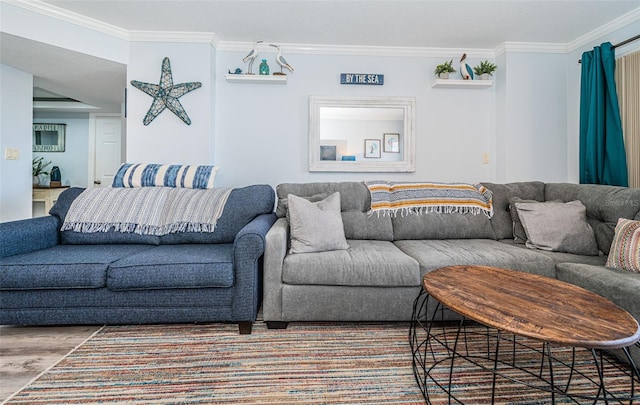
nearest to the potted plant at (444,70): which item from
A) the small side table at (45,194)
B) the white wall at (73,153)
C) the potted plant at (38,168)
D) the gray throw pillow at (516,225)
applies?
the gray throw pillow at (516,225)

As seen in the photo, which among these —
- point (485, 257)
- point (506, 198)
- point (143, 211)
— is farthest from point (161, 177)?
point (506, 198)

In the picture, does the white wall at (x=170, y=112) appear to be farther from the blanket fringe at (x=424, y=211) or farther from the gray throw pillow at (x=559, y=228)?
the gray throw pillow at (x=559, y=228)

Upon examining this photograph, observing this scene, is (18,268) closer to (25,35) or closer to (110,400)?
(110,400)

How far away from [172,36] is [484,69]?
3123 mm

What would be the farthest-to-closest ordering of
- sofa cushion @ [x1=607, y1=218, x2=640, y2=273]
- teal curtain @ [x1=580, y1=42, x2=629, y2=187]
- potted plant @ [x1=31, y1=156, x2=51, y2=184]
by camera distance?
potted plant @ [x1=31, y1=156, x2=51, y2=184] → teal curtain @ [x1=580, y1=42, x2=629, y2=187] → sofa cushion @ [x1=607, y1=218, x2=640, y2=273]

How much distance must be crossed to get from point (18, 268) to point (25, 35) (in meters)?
2.04

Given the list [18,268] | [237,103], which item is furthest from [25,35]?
[18,268]

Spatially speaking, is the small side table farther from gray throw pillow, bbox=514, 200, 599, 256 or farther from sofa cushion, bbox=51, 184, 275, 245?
gray throw pillow, bbox=514, 200, 599, 256

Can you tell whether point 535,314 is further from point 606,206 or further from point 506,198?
point 506,198

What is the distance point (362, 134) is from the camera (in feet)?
10.9

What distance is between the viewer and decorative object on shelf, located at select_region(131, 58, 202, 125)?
3078 mm

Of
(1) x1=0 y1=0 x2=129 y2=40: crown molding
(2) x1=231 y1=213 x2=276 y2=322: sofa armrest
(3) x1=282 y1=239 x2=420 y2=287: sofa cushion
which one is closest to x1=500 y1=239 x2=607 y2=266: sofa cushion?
(3) x1=282 y1=239 x2=420 y2=287: sofa cushion

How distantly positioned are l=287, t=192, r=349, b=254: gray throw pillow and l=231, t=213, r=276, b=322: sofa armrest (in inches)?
10.6

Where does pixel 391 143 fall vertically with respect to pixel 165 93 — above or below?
below
